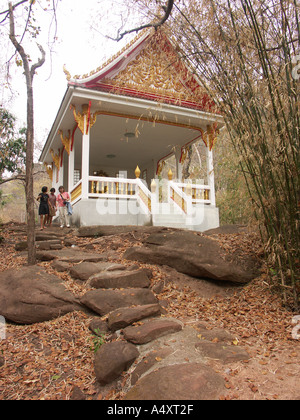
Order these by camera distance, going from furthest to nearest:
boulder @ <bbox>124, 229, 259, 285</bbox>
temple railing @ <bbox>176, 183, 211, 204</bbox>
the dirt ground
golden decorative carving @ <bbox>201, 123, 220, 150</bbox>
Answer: golden decorative carving @ <bbox>201, 123, 220, 150</bbox> → temple railing @ <bbox>176, 183, 211, 204</bbox> → boulder @ <bbox>124, 229, 259, 285</bbox> → the dirt ground

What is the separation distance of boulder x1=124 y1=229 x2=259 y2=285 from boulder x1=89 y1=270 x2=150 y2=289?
692mm

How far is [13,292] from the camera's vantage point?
4.05m

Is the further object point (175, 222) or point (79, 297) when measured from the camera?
point (175, 222)

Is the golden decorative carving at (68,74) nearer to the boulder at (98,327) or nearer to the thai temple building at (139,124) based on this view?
the thai temple building at (139,124)

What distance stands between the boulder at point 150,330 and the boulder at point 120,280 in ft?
3.39

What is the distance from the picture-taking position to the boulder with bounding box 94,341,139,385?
8.72ft

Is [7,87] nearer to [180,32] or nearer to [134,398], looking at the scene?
[180,32]

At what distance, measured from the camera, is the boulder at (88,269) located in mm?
4508

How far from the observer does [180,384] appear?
7.30 feet

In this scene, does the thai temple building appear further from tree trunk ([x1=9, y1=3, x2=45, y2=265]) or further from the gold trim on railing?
tree trunk ([x1=9, y1=3, x2=45, y2=265])

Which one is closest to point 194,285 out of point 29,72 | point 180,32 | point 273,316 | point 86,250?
point 273,316

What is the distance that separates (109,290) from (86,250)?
220 cm

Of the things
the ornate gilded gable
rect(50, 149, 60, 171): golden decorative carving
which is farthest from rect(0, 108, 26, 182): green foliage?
the ornate gilded gable

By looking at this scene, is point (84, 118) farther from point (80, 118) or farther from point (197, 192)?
point (197, 192)
